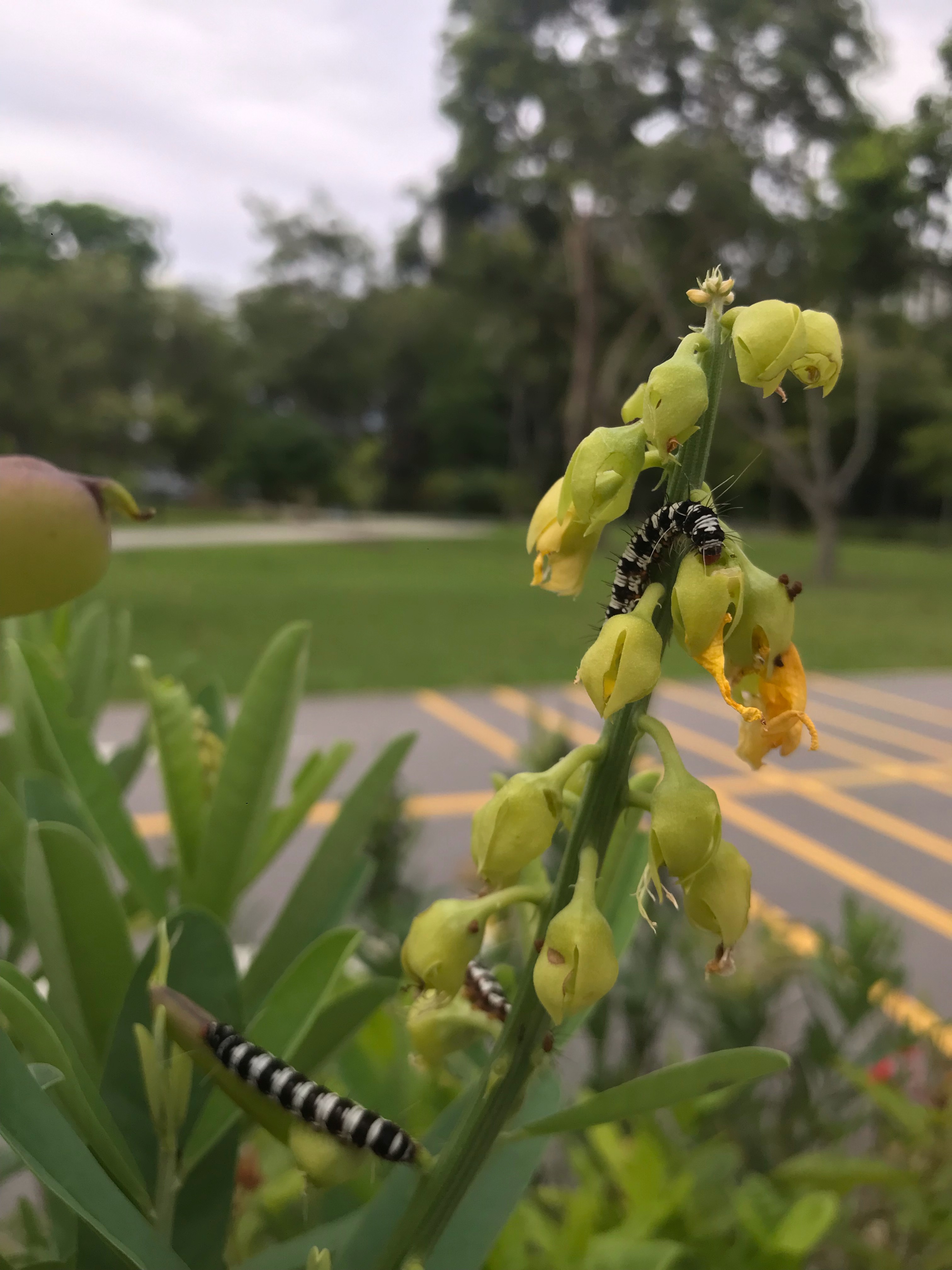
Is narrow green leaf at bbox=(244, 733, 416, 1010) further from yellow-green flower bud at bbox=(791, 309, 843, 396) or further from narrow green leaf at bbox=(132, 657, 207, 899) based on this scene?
yellow-green flower bud at bbox=(791, 309, 843, 396)

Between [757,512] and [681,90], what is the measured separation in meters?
14.4

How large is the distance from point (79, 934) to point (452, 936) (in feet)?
0.74

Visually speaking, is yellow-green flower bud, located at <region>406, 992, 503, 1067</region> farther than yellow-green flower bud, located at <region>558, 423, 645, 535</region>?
Yes

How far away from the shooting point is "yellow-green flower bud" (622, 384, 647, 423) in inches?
17.8

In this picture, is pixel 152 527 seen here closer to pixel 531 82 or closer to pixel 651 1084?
pixel 531 82

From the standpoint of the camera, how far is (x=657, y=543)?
448 mm

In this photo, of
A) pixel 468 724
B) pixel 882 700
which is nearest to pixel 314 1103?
pixel 468 724

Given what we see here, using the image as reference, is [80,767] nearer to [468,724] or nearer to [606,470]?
[606,470]

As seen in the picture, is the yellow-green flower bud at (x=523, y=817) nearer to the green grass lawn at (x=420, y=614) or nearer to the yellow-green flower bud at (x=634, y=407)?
the yellow-green flower bud at (x=634, y=407)

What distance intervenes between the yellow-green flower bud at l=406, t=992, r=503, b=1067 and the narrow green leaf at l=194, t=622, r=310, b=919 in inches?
9.3

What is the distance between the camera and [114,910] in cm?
55

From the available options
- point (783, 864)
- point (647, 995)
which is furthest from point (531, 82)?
point (647, 995)

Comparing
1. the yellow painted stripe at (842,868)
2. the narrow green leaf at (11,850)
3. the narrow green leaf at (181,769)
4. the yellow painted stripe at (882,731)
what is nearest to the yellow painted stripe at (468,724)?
the yellow painted stripe at (842,868)

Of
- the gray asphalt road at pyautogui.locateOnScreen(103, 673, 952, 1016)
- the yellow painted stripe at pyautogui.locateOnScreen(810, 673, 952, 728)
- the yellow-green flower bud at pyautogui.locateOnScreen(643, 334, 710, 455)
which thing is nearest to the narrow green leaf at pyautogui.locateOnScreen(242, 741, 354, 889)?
the yellow-green flower bud at pyautogui.locateOnScreen(643, 334, 710, 455)
